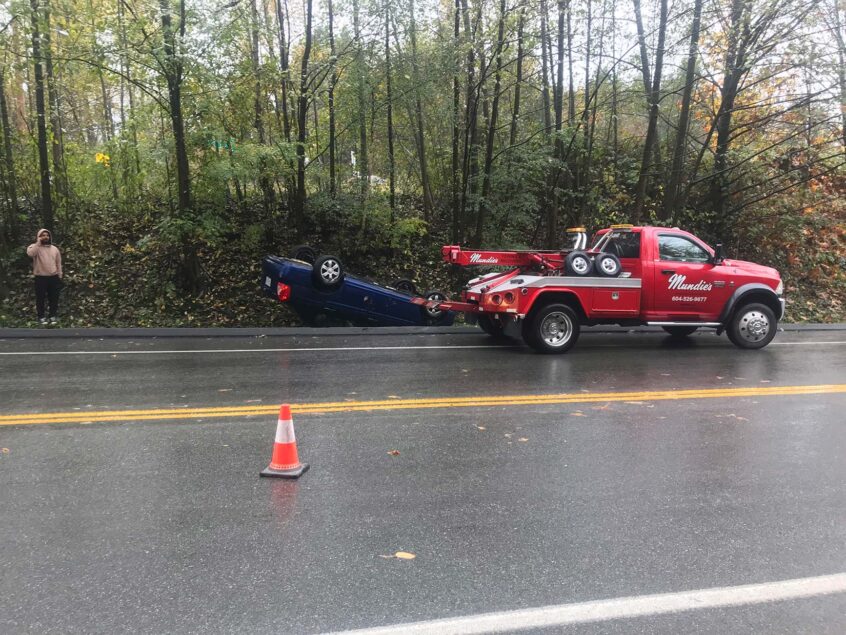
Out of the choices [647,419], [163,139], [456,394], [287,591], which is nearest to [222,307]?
[163,139]

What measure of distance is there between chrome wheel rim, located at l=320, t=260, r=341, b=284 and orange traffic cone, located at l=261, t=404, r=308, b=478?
286 inches

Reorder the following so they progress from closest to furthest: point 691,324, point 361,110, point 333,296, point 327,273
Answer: point 691,324 → point 327,273 → point 333,296 → point 361,110

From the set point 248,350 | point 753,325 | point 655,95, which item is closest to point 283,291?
point 248,350

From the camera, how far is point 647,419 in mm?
6242

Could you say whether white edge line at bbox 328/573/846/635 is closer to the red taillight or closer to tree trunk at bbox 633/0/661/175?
the red taillight

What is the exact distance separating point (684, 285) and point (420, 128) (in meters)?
9.22

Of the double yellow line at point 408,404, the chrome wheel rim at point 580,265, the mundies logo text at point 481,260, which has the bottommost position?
the double yellow line at point 408,404

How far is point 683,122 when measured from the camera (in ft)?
53.8

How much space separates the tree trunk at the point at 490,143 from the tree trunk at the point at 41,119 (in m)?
9.42

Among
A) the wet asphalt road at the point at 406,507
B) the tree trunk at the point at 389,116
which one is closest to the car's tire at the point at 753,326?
the wet asphalt road at the point at 406,507

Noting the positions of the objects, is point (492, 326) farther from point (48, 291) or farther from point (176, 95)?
point (48, 291)

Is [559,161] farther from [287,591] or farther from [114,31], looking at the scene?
[287,591]

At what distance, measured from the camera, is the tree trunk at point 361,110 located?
14945 millimetres

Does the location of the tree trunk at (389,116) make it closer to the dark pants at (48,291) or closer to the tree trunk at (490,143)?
the tree trunk at (490,143)
